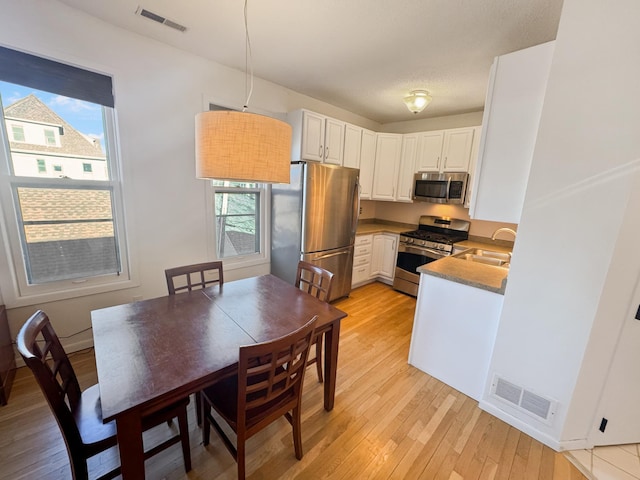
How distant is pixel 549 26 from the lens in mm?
1791

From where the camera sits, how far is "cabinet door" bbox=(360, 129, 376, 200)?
3.87m

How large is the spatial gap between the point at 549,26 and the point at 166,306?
10.4ft

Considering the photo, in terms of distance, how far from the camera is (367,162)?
13.1ft

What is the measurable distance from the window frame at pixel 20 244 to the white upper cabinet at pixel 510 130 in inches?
114

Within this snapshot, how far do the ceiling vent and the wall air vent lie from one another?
3517 millimetres

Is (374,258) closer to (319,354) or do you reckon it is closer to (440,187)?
(440,187)

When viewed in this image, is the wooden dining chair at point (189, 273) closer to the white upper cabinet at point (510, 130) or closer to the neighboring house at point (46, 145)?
the neighboring house at point (46, 145)

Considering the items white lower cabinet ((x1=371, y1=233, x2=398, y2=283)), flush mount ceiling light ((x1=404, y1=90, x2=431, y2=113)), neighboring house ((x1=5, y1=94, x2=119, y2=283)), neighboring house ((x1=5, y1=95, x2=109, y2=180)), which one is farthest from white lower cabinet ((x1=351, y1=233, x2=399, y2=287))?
neighboring house ((x1=5, y1=95, x2=109, y2=180))

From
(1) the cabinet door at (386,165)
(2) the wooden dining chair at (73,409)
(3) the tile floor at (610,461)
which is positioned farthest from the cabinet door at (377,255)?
(2) the wooden dining chair at (73,409)

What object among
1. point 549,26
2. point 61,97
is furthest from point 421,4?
point 61,97

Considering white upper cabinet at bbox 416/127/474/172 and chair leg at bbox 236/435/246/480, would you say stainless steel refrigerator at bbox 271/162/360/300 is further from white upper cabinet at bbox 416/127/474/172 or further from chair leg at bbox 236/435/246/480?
chair leg at bbox 236/435/246/480

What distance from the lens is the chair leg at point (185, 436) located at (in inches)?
50.7

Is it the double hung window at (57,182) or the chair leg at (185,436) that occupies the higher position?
Answer: the double hung window at (57,182)

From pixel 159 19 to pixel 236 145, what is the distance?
160 centimetres
